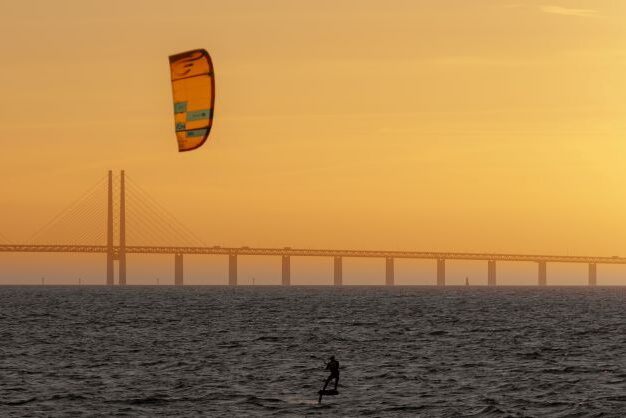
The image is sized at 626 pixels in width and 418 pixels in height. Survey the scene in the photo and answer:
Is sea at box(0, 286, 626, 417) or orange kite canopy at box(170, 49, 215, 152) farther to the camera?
sea at box(0, 286, 626, 417)

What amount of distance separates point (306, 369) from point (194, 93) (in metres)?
17.9

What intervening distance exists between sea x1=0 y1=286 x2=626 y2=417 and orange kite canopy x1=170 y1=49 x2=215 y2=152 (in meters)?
8.21

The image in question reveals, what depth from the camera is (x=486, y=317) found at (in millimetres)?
105875

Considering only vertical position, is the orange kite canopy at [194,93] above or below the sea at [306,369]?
above

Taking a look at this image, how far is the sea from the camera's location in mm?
40688

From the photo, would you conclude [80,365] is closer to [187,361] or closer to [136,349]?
[187,361]

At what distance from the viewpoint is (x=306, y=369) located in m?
52.7

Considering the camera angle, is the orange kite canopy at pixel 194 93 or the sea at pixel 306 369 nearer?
the orange kite canopy at pixel 194 93

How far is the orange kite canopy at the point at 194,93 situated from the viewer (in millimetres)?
37625

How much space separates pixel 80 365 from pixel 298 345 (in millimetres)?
15433

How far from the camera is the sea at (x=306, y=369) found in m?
40.7

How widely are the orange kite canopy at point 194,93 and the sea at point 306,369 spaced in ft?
26.9

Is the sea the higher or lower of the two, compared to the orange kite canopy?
lower

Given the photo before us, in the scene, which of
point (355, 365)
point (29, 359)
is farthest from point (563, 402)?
point (29, 359)
